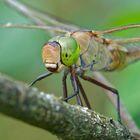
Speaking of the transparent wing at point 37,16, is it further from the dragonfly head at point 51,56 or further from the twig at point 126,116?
the dragonfly head at point 51,56

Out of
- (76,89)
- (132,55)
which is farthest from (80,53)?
(132,55)

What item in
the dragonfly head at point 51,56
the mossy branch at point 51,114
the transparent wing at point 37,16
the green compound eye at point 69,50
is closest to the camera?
the mossy branch at point 51,114

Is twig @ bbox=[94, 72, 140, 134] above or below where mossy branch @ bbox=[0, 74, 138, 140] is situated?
below

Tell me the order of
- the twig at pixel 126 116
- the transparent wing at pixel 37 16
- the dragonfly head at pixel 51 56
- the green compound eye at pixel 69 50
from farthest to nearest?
the transparent wing at pixel 37 16 → the twig at pixel 126 116 → the green compound eye at pixel 69 50 → the dragonfly head at pixel 51 56

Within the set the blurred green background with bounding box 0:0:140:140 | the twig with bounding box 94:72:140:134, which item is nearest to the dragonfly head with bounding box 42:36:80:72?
the twig with bounding box 94:72:140:134

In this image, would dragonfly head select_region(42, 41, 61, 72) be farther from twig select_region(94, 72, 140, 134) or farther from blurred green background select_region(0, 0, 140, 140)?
blurred green background select_region(0, 0, 140, 140)

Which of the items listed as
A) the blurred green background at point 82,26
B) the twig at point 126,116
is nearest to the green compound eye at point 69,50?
the twig at point 126,116

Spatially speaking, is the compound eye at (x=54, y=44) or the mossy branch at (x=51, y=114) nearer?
the mossy branch at (x=51, y=114)

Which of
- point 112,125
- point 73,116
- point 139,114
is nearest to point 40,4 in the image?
point 139,114
